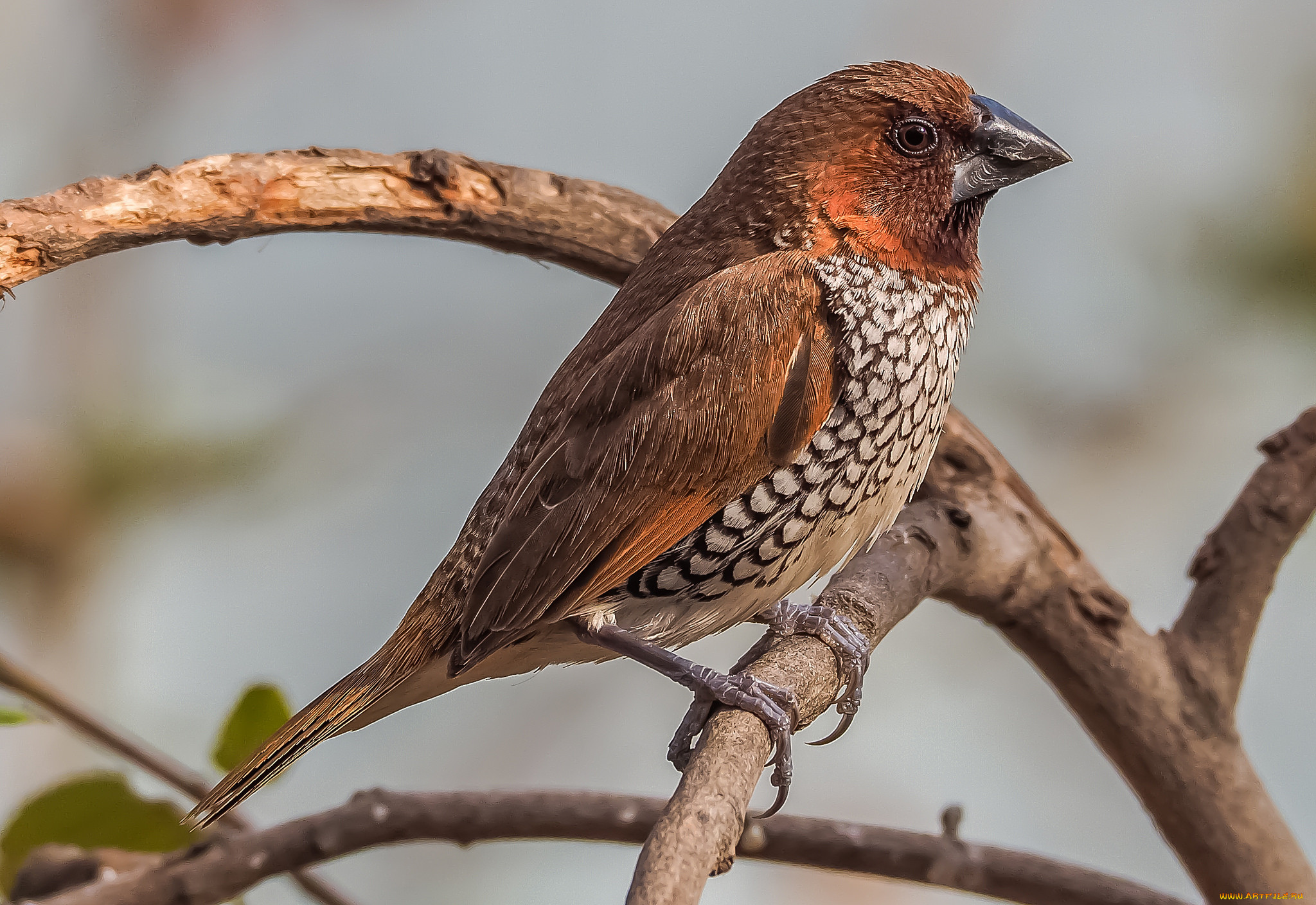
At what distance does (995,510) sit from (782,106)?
1.08 meters

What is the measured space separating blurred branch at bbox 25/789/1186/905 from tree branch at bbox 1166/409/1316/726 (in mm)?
607

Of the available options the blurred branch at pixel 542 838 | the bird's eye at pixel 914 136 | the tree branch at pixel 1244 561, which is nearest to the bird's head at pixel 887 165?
the bird's eye at pixel 914 136

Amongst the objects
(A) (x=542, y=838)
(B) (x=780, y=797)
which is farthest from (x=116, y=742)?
(B) (x=780, y=797)

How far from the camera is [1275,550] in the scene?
Result: 9.62ft

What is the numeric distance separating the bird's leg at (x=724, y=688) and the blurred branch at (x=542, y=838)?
13.2 inches

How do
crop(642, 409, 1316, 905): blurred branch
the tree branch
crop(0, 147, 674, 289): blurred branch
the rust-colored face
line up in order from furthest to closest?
the tree branch < crop(642, 409, 1316, 905): blurred branch < the rust-colored face < crop(0, 147, 674, 289): blurred branch

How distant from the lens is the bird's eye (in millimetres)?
2369

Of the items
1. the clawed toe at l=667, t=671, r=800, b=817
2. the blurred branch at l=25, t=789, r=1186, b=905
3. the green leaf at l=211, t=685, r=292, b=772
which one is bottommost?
the blurred branch at l=25, t=789, r=1186, b=905

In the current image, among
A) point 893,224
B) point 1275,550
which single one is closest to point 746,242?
point 893,224

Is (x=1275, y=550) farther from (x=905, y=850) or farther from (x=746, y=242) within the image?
(x=746, y=242)

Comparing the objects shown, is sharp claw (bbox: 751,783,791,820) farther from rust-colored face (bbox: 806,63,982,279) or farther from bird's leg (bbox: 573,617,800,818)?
rust-colored face (bbox: 806,63,982,279)

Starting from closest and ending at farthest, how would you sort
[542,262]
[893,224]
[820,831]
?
1. [893,224]
2. [820,831]
3. [542,262]

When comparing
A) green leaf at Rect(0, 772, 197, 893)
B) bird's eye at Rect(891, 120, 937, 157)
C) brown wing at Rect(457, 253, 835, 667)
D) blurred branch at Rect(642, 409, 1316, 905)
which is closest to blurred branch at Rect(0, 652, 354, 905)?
green leaf at Rect(0, 772, 197, 893)

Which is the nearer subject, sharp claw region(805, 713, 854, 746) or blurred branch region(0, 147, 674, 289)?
blurred branch region(0, 147, 674, 289)
